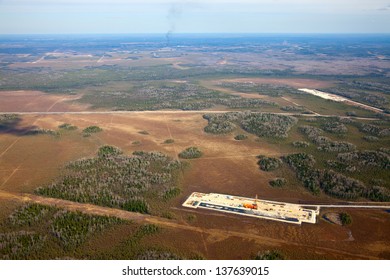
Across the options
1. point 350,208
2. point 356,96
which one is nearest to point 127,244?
point 350,208

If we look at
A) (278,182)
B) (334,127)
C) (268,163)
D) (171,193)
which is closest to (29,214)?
(171,193)

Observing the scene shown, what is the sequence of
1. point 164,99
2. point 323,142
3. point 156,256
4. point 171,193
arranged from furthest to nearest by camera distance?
point 164,99, point 323,142, point 171,193, point 156,256

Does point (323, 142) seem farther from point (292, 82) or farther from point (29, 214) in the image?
point (292, 82)

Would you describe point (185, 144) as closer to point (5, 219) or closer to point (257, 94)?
point (5, 219)

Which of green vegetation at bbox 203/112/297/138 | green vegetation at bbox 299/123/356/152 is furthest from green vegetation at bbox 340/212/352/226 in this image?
green vegetation at bbox 203/112/297/138

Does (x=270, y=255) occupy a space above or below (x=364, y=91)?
below

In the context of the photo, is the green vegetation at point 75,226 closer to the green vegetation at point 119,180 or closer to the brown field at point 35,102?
the green vegetation at point 119,180
